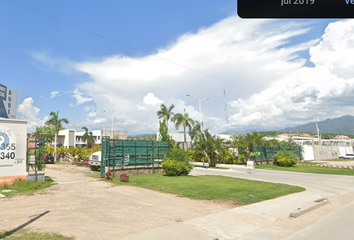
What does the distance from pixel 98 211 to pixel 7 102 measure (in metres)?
19.4

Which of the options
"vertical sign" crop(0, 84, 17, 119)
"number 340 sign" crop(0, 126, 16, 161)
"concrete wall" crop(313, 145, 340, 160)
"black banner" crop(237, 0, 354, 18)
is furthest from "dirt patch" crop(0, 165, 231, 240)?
"concrete wall" crop(313, 145, 340, 160)

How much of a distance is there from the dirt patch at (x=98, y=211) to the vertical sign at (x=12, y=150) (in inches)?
106

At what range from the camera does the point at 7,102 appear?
856 inches

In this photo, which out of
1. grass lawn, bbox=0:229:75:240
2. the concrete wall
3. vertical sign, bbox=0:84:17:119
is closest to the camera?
grass lawn, bbox=0:229:75:240

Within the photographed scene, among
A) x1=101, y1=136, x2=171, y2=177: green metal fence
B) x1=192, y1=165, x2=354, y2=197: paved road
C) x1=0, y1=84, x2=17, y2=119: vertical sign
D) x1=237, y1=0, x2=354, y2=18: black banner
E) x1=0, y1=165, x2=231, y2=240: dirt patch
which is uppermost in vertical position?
x1=0, y1=84, x2=17, y2=119: vertical sign

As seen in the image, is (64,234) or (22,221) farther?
(22,221)

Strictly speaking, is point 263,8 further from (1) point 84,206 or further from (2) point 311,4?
(1) point 84,206

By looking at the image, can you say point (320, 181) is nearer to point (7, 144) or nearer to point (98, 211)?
point (98, 211)

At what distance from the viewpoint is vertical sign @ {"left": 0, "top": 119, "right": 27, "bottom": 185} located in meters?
12.4

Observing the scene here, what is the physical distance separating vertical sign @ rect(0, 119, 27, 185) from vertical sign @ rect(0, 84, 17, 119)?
927 cm

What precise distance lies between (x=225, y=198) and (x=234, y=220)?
3.05 meters

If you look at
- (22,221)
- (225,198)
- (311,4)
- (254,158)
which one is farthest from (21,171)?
(254,158)

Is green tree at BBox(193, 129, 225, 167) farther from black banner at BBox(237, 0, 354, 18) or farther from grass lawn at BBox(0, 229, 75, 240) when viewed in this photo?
black banner at BBox(237, 0, 354, 18)

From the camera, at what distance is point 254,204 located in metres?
9.31
